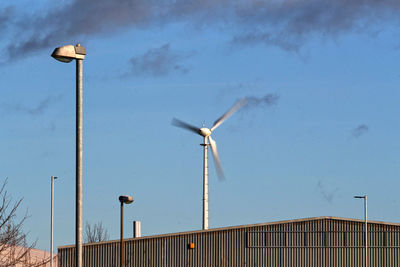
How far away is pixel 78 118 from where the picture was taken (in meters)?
16.7

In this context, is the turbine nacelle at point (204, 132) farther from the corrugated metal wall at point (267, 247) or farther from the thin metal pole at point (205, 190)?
the corrugated metal wall at point (267, 247)

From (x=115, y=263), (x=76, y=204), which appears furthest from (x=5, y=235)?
(x=115, y=263)

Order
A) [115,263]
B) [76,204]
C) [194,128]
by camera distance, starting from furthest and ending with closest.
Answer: [194,128] < [115,263] < [76,204]

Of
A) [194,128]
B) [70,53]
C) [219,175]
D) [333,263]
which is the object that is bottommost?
[333,263]

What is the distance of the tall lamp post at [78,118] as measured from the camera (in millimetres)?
16391

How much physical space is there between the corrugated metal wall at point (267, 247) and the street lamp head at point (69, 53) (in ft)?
133

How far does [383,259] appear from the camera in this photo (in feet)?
187

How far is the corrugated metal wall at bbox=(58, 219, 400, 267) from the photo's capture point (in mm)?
56250

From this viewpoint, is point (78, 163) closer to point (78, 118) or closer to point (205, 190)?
point (78, 118)

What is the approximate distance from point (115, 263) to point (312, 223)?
1417cm

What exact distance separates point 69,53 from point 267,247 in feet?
139

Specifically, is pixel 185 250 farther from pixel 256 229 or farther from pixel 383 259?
pixel 383 259

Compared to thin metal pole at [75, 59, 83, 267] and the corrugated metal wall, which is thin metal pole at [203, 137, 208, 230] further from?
thin metal pole at [75, 59, 83, 267]

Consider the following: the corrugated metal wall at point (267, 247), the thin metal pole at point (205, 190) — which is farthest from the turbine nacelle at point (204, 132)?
the corrugated metal wall at point (267, 247)
